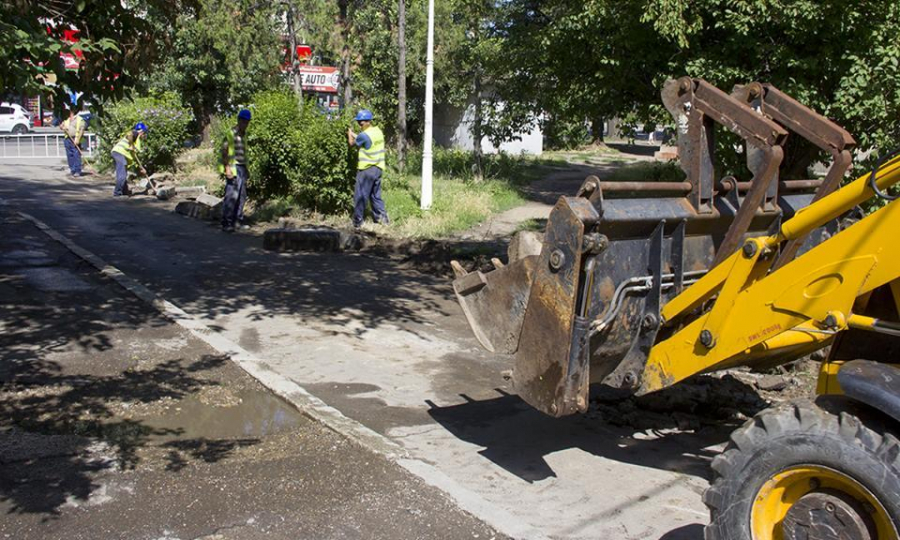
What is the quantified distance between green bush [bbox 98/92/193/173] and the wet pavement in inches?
506

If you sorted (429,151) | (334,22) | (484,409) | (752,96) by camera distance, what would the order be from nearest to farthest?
1. (752,96)
2. (484,409)
3. (429,151)
4. (334,22)

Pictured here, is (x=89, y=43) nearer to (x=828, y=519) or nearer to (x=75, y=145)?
(x=828, y=519)

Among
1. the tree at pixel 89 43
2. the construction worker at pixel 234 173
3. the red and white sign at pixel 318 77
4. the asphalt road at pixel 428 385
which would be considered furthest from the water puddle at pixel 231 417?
the red and white sign at pixel 318 77

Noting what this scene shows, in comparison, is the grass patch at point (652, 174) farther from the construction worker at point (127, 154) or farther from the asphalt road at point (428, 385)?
the construction worker at point (127, 154)

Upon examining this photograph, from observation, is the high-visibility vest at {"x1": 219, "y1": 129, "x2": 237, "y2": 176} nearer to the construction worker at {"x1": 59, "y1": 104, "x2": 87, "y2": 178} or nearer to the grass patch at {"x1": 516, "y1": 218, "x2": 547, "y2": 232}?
the grass patch at {"x1": 516, "y1": 218, "x2": 547, "y2": 232}

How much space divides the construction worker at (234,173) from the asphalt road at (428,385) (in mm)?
1385

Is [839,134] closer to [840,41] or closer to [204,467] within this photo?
[204,467]

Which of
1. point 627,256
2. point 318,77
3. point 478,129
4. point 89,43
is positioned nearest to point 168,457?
point 627,256

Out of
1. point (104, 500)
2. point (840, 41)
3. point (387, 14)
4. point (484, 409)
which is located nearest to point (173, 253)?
point (484, 409)

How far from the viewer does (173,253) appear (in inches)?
478

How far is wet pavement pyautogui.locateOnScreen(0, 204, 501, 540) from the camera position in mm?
4605

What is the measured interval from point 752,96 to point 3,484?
184 inches

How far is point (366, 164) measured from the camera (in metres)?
14.0

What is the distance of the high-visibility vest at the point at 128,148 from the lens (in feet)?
61.7
